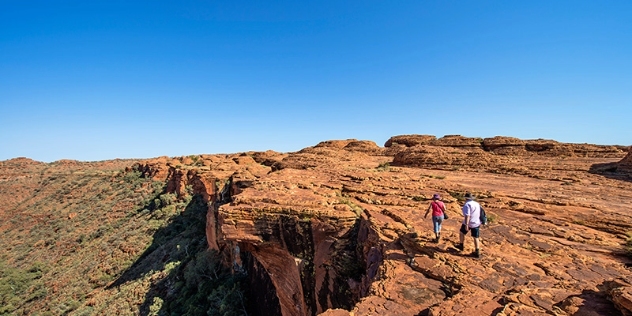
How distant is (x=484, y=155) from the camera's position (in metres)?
21.8

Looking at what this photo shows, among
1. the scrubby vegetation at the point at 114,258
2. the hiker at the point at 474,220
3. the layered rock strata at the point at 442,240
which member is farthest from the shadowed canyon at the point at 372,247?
the hiker at the point at 474,220

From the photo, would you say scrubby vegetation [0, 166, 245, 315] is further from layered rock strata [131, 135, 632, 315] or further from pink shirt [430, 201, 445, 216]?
pink shirt [430, 201, 445, 216]

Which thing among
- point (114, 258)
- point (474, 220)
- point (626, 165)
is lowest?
point (114, 258)

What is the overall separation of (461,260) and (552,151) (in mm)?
21614

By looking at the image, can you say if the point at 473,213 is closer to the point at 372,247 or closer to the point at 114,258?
the point at 372,247

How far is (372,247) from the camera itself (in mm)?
8766

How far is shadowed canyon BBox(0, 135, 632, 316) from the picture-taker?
6012 mm

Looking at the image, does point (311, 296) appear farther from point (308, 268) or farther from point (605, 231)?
point (605, 231)

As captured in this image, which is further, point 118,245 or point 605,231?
point 118,245

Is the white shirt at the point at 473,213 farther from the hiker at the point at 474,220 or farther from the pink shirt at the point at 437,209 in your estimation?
the pink shirt at the point at 437,209

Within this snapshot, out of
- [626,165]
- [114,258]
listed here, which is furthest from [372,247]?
[114,258]

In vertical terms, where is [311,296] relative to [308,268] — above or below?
below

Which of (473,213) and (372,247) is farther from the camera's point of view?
(372,247)

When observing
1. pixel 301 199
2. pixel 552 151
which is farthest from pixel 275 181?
pixel 552 151
